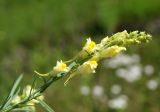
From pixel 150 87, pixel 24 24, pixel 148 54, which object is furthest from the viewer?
pixel 24 24

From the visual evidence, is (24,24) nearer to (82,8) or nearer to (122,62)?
(82,8)

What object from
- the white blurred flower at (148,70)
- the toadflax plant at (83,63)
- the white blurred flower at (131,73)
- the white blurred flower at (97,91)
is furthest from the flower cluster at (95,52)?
the white blurred flower at (148,70)

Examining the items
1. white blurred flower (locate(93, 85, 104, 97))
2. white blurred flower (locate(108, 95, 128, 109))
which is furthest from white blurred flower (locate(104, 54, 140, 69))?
white blurred flower (locate(108, 95, 128, 109))

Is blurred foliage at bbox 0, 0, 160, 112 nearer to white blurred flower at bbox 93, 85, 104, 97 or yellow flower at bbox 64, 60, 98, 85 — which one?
white blurred flower at bbox 93, 85, 104, 97

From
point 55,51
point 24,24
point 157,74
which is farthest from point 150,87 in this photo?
point 24,24

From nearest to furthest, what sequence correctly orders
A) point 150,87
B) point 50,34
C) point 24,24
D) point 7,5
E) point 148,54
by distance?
point 150,87, point 148,54, point 50,34, point 24,24, point 7,5

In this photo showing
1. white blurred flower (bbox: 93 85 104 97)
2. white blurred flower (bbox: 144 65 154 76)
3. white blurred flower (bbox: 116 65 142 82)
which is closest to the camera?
white blurred flower (bbox: 93 85 104 97)
